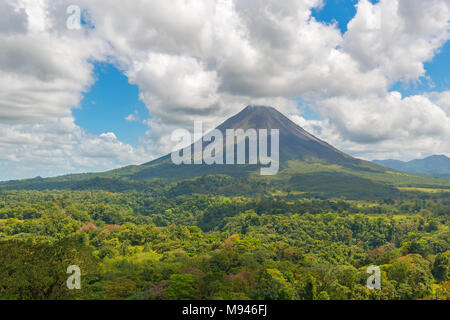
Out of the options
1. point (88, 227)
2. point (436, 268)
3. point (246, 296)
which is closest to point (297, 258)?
point (436, 268)

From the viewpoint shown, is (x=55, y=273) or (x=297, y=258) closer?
(x=55, y=273)

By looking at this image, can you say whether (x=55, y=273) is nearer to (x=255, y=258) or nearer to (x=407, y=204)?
(x=255, y=258)
